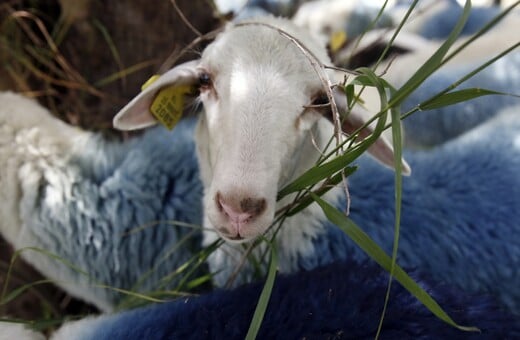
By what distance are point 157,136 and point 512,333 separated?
62cm

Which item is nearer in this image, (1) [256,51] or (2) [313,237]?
(1) [256,51]

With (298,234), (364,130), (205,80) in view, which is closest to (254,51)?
(205,80)

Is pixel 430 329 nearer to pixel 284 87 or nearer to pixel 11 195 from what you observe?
pixel 284 87

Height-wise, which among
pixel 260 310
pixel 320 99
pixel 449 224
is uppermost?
pixel 320 99

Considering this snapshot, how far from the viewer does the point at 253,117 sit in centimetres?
52

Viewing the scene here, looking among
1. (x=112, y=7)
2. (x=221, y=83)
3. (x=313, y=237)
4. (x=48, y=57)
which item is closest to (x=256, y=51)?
(x=221, y=83)

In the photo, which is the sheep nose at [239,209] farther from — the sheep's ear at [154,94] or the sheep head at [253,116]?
the sheep's ear at [154,94]

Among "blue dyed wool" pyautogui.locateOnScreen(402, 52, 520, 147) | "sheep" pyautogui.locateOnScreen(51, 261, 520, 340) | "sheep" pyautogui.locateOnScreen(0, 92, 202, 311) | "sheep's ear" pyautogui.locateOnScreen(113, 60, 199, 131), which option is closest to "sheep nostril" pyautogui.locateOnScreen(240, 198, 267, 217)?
"sheep" pyautogui.locateOnScreen(51, 261, 520, 340)

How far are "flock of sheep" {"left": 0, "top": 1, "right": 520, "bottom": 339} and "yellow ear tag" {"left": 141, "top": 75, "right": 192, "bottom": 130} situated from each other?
0.01 m

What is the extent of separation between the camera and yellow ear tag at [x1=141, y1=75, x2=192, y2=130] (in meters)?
0.64

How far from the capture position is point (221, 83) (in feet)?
1.89

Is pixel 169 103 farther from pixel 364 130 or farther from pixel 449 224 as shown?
pixel 449 224

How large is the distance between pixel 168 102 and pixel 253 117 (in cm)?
18

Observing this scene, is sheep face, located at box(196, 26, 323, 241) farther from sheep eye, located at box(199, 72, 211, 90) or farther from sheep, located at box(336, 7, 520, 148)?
sheep, located at box(336, 7, 520, 148)
